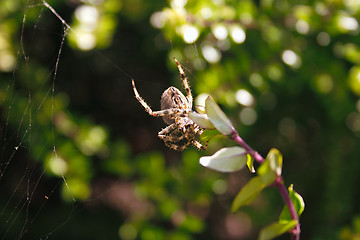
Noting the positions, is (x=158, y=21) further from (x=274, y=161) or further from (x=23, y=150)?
(x=274, y=161)

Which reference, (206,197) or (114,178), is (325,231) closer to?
(206,197)

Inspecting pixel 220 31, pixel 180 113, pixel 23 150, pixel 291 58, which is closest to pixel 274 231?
pixel 180 113

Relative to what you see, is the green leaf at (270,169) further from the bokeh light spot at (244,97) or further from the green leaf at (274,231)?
the bokeh light spot at (244,97)

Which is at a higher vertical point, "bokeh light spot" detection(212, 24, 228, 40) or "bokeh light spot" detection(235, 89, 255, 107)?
"bokeh light spot" detection(212, 24, 228, 40)

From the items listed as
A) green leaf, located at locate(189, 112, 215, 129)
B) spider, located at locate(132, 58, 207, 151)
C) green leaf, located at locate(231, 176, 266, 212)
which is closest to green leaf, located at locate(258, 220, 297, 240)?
green leaf, located at locate(231, 176, 266, 212)

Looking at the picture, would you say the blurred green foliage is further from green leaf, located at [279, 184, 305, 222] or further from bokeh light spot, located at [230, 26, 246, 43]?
green leaf, located at [279, 184, 305, 222]

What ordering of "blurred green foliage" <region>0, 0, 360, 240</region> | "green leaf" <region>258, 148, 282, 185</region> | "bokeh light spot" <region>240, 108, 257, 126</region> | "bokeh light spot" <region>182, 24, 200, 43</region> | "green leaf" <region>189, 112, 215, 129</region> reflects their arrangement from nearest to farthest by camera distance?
"green leaf" <region>258, 148, 282, 185</region> → "green leaf" <region>189, 112, 215, 129</region> → "bokeh light spot" <region>182, 24, 200, 43</region> → "blurred green foliage" <region>0, 0, 360, 240</region> → "bokeh light spot" <region>240, 108, 257, 126</region>

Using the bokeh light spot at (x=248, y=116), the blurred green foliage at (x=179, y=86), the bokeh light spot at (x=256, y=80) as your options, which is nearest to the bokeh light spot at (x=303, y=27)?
the blurred green foliage at (x=179, y=86)
